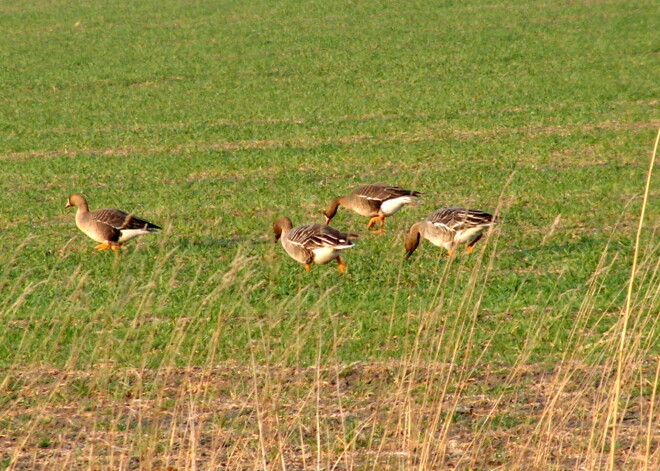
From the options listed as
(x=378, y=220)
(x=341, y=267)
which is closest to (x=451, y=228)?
(x=341, y=267)

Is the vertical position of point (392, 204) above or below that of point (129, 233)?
below

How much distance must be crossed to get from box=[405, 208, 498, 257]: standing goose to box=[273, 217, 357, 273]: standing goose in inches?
33.8

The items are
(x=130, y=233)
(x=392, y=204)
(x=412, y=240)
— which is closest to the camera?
(x=412, y=240)

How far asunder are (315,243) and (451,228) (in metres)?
1.46

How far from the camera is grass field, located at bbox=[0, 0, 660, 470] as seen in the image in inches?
211

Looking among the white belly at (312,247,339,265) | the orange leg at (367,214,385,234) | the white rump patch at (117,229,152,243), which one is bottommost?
the orange leg at (367,214,385,234)

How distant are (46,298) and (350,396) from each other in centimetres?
450

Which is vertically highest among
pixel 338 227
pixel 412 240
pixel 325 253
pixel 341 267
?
pixel 325 253

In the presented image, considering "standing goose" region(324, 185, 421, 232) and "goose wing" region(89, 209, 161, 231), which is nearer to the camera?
"goose wing" region(89, 209, 161, 231)

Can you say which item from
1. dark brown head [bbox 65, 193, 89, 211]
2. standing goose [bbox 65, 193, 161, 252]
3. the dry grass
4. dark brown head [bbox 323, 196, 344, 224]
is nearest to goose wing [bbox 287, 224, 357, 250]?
standing goose [bbox 65, 193, 161, 252]

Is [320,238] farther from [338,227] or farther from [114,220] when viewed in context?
[338,227]

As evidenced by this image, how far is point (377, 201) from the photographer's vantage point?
42.7 feet

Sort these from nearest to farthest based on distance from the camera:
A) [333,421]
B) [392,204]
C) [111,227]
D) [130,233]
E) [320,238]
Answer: [333,421]
[320,238]
[130,233]
[111,227]
[392,204]

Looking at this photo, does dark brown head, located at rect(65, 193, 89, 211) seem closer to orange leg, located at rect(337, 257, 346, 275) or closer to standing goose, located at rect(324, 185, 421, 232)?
standing goose, located at rect(324, 185, 421, 232)
